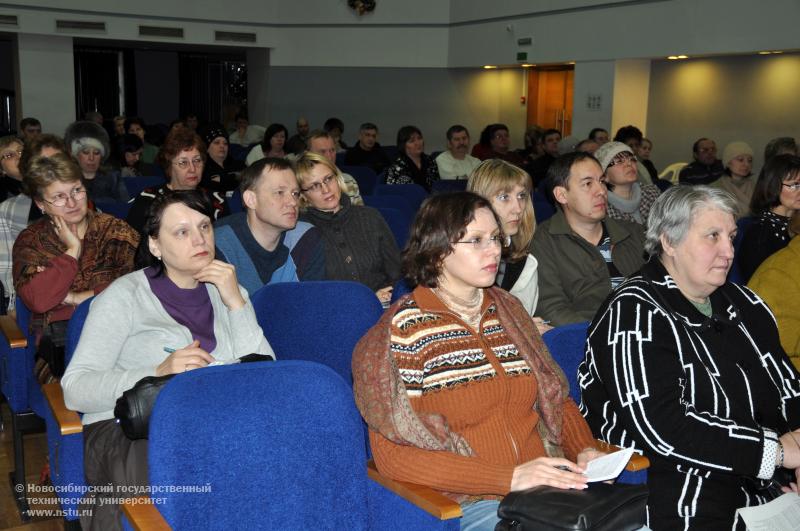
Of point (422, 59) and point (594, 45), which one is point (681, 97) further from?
point (422, 59)

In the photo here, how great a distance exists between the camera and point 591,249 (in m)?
3.53

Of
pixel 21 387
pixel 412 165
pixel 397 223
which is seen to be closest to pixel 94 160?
pixel 397 223

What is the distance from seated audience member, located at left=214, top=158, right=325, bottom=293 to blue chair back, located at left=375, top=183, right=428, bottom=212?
265 cm

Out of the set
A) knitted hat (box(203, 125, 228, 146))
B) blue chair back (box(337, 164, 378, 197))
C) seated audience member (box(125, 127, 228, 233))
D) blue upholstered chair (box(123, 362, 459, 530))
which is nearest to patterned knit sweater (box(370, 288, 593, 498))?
blue upholstered chair (box(123, 362, 459, 530))

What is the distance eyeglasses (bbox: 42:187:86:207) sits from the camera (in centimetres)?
330

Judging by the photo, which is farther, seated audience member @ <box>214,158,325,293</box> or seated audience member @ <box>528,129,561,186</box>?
seated audience member @ <box>528,129,561,186</box>

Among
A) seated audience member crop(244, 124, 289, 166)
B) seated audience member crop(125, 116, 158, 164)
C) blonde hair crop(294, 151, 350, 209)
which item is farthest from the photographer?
seated audience member crop(125, 116, 158, 164)

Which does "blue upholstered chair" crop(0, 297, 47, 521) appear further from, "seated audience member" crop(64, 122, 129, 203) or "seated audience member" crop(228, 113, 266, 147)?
"seated audience member" crop(228, 113, 266, 147)

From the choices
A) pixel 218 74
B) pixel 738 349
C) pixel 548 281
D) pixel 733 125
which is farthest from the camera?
pixel 218 74

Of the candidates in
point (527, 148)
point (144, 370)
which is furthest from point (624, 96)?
point (144, 370)

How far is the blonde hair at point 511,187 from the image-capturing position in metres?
3.39

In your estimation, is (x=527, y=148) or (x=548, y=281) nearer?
(x=548, y=281)

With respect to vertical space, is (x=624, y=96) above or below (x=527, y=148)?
above

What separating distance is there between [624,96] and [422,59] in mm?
4156
